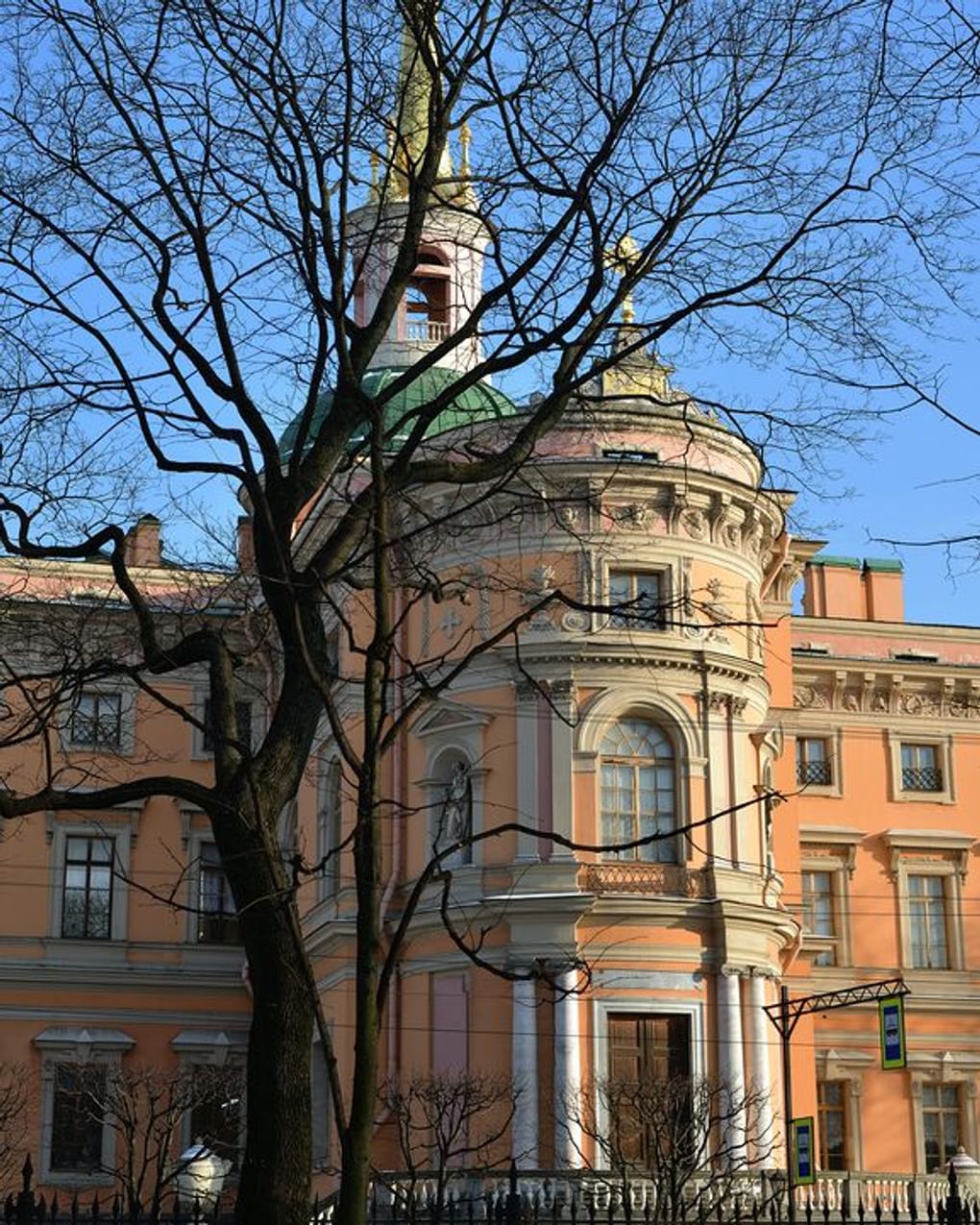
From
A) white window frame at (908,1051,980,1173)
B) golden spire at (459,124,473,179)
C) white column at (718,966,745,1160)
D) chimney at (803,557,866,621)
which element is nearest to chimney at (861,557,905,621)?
chimney at (803,557,866,621)

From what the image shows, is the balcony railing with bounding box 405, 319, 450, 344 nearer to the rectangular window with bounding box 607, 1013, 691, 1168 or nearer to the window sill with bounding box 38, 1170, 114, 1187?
the rectangular window with bounding box 607, 1013, 691, 1168

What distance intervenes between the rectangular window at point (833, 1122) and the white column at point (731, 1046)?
9957mm

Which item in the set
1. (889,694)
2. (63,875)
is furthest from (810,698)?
(63,875)

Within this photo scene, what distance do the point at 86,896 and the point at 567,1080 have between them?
45.0ft

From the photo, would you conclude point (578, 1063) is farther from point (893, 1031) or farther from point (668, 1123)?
point (893, 1031)

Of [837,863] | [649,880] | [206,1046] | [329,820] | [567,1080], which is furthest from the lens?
[837,863]

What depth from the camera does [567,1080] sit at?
3028 cm

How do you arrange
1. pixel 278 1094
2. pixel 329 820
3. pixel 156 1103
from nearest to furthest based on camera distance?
pixel 278 1094 < pixel 329 820 < pixel 156 1103

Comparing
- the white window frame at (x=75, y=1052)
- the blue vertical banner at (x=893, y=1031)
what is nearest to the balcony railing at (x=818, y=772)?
the blue vertical banner at (x=893, y=1031)

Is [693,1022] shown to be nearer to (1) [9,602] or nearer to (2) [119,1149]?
(2) [119,1149]

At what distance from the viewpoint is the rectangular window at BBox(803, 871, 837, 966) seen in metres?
42.4

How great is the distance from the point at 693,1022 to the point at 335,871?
710cm

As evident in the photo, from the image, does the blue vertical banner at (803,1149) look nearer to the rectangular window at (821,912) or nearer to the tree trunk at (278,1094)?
the rectangular window at (821,912)

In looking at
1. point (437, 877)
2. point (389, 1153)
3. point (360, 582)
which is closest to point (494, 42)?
point (360, 582)
